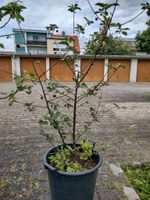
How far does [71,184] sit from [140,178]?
4.06ft

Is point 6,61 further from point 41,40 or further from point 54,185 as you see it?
point 41,40

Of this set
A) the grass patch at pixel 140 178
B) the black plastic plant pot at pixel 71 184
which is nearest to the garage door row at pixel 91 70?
the grass patch at pixel 140 178

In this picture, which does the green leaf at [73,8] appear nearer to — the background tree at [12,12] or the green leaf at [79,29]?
the green leaf at [79,29]

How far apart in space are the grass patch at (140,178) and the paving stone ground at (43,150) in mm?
123

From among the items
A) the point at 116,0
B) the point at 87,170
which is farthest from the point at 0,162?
the point at 116,0

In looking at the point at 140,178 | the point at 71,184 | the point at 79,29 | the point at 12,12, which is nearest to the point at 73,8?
the point at 79,29

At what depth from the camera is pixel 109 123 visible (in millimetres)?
4820

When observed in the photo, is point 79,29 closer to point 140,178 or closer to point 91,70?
point 140,178

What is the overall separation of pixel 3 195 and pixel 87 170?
3.50 feet

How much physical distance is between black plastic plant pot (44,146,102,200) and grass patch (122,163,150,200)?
31.1 inches

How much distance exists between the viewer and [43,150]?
10.6ft

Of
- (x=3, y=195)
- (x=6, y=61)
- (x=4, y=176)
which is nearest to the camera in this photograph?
(x=3, y=195)

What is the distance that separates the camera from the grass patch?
2287mm

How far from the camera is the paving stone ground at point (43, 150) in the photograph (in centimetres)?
226
